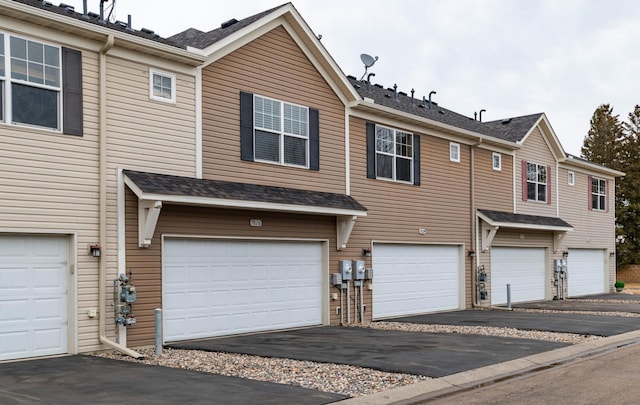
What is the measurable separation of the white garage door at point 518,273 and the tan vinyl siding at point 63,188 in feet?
45.7

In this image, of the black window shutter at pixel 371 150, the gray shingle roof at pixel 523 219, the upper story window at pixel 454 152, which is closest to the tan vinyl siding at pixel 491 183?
the gray shingle roof at pixel 523 219

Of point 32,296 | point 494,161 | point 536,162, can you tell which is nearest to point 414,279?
point 494,161

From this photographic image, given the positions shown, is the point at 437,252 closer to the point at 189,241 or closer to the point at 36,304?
the point at 189,241

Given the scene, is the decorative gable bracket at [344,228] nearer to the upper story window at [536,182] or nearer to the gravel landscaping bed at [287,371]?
the gravel landscaping bed at [287,371]

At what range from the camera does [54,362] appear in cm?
1046

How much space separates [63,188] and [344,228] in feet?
22.7

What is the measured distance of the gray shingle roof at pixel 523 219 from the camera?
20.9 m

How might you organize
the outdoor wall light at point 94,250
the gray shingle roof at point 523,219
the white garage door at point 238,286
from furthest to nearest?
the gray shingle roof at point 523,219, the white garage door at point 238,286, the outdoor wall light at point 94,250

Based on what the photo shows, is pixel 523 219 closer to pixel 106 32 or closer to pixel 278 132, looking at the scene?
pixel 278 132

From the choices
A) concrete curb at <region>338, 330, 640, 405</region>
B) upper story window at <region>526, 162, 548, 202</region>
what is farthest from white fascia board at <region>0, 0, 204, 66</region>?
upper story window at <region>526, 162, 548, 202</region>

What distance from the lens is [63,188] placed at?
1112 cm

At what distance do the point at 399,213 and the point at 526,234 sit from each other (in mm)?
7349

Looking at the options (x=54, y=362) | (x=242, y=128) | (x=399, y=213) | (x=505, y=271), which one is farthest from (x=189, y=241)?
(x=505, y=271)

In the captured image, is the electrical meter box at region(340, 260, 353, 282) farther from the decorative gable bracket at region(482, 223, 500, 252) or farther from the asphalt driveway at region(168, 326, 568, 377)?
the decorative gable bracket at region(482, 223, 500, 252)
